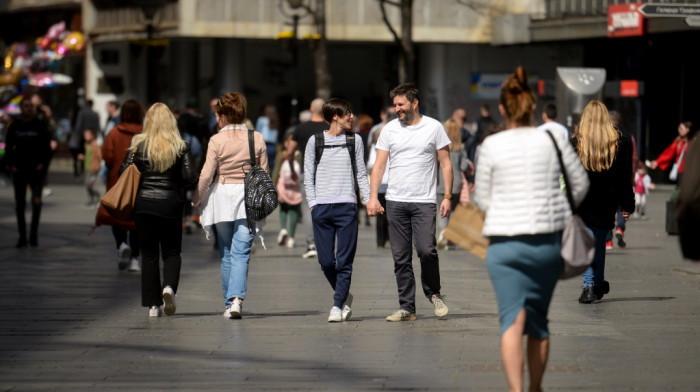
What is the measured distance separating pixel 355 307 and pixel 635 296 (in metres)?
2.56

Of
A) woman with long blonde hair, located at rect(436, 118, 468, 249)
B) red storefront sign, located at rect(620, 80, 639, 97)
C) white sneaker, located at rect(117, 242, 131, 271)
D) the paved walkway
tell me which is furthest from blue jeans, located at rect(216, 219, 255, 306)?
red storefront sign, located at rect(620, 80, 639, 97)

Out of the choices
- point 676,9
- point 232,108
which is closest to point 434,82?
point 676,9

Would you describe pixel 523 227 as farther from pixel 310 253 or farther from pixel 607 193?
pixel 310 253

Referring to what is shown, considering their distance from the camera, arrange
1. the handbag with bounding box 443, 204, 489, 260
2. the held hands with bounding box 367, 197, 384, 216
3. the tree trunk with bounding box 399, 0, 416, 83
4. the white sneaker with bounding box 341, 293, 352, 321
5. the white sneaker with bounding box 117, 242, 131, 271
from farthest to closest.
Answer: the tree trunk with bounding box 399, 0, 416, 83 < the white sneaker with bounding box 117, 242, 131, 271 < the white sneaker with bounding box 341, 293, 352, 321 < the held hands with bounding box 367, 197, 384, 216 < the handbag with bounding box 443, 204, 489, 260

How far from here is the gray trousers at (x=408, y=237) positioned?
32.7 feet

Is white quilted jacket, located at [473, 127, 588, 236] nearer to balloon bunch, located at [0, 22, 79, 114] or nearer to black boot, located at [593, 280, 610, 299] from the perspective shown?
black boot, located at [593, 280, 610, 299]

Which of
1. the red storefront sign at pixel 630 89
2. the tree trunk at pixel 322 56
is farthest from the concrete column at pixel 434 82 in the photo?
the red storefront sign at pixel 630 89

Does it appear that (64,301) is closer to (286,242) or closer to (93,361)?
(93,361)

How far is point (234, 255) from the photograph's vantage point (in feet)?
34.3

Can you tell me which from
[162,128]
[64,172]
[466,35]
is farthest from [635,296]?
[64,172]

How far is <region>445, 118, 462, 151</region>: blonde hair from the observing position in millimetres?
16359

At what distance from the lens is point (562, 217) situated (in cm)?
658

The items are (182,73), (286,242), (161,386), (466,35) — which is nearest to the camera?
(161,386)

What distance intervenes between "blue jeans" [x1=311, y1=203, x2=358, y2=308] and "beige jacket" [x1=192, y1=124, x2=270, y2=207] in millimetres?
694
